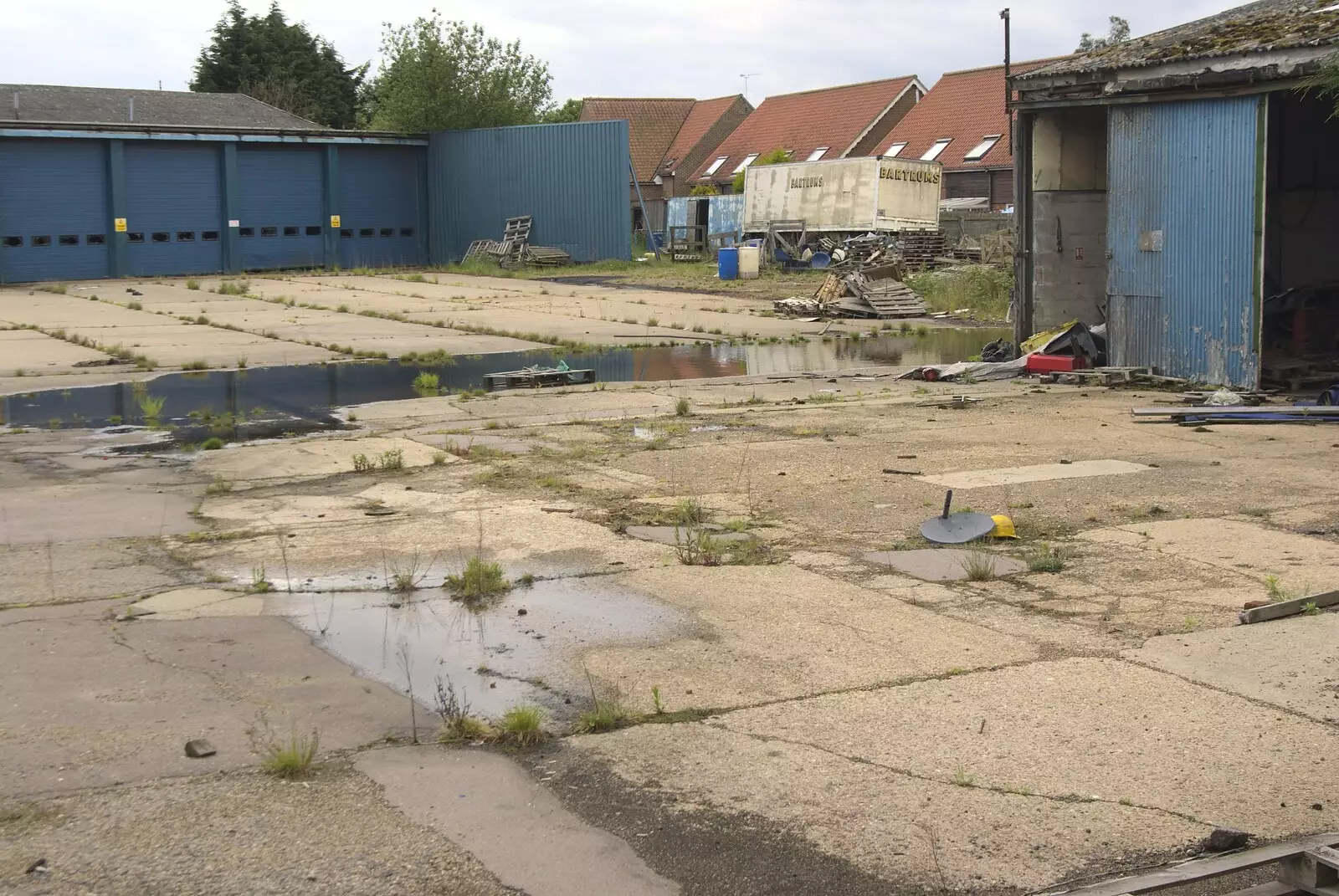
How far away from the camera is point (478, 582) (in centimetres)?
757

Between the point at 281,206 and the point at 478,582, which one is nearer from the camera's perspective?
the point at 478,582

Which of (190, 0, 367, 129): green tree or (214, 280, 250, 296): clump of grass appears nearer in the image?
(214, 280, 250, 296): clump of grass

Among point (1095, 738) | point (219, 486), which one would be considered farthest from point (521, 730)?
point (219, 486)

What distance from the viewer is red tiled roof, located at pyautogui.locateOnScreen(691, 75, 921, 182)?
59969mm

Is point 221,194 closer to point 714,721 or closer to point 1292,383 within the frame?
point 1292,383

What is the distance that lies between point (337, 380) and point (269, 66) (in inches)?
2223

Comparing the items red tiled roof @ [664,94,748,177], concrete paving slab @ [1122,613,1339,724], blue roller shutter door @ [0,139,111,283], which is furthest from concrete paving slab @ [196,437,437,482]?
red tiled roof @ [664,94,748,177]

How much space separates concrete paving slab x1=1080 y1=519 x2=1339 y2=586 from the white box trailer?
3489cm

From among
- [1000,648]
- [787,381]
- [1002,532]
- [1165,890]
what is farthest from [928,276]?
[1165,890]

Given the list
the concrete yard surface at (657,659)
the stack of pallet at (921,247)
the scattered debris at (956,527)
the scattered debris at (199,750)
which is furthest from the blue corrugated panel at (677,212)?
the scattered debris at (199,750)

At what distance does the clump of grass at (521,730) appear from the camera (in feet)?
17.5

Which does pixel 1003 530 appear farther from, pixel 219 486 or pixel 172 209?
pixel 172 209

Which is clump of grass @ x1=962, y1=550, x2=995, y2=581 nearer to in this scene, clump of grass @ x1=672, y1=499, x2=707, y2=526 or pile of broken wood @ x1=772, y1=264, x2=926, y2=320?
clump of grass @ x1=672, y1=499, x2=707, y2=526

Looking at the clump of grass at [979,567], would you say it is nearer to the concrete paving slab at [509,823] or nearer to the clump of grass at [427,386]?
the concrete paving slab at [509,823]
